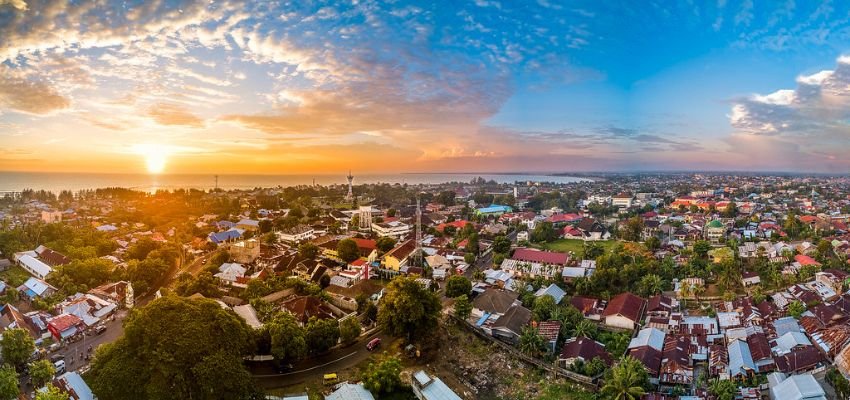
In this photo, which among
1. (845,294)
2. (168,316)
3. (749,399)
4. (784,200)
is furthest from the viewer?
(784,200)

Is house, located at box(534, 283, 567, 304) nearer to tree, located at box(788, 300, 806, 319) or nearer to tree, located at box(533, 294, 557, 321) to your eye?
tree, located at box(533, 294, 557, 321)

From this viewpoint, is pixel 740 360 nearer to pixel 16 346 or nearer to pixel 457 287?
pixel 457 287

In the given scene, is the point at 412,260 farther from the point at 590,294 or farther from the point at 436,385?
the point at 436,385

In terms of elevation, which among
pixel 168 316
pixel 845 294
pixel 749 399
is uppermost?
pixel 168 316

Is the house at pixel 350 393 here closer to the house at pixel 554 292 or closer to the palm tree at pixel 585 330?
the palm tree at pixel 585 330

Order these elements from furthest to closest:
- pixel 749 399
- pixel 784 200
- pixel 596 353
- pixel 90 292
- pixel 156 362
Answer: pixel 784 200 < pixel 90 292 < pixel 596 353 < pixel 749 399 < pixel 156 362

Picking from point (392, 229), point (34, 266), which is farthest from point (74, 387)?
point (392, 229)

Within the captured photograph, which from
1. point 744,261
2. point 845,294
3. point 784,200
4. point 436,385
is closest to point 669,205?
point 784,200
